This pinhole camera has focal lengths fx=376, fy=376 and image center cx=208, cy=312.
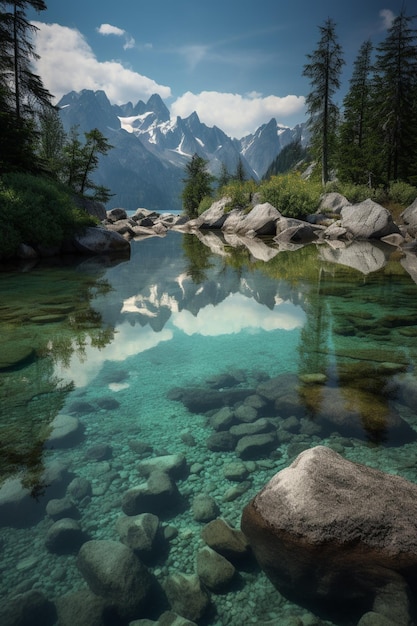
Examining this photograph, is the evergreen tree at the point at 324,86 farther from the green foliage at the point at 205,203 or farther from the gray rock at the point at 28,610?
the gray rock at the point at 28,610

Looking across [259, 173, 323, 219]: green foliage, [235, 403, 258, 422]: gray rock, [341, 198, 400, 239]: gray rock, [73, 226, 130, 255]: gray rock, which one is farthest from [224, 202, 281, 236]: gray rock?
[235, 403, 258, 422]: gray rock

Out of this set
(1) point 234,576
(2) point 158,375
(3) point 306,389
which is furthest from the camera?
(2) point 158,375

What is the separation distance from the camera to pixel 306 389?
5934mm

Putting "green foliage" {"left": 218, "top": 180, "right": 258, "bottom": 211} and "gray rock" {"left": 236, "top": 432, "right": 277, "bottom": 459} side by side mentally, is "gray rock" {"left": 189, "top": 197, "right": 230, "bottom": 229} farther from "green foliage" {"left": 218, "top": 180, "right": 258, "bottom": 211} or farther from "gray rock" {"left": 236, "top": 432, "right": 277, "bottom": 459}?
"gray rock" {"left": 236, "top": 432, "right": 277, "bottom": 459}

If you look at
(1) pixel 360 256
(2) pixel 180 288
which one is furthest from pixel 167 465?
(1) pixel 360 256

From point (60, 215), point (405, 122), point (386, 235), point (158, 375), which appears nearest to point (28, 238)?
point (60, 215)

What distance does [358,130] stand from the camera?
4744cm

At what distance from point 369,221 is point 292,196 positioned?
9.47 meters

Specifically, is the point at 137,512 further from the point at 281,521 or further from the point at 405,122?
the point at 405,122

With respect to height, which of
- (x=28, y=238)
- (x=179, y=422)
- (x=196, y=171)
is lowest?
(x=179, y=422)

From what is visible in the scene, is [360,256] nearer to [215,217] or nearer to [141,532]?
[141,532]

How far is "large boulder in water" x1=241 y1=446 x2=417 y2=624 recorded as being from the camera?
8.77ft

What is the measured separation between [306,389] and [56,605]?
14.0 ft

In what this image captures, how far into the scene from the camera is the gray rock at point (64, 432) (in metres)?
4.67
